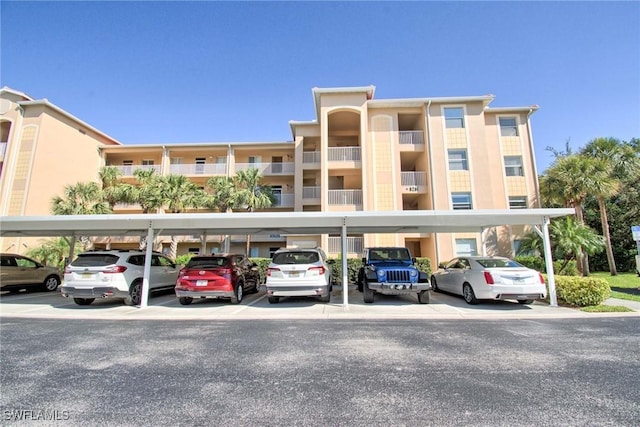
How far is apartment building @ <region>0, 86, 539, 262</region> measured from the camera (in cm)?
1952

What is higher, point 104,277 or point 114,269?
point 114,269

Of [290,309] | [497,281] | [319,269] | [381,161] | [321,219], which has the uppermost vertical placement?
[381,161]

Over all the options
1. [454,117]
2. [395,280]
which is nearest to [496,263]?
[395,280]

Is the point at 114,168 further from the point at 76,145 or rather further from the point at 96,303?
the point at 96,303

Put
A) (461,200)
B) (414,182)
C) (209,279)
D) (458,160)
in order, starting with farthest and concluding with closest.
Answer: (414,182), (458,160), (461,200), (209,279)

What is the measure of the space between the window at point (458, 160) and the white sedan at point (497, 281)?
37.1 feet

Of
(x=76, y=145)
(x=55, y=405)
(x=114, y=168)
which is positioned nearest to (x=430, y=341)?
(x=55, y=405)

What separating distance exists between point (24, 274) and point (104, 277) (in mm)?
6984

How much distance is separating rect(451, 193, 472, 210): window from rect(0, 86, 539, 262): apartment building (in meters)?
0.06

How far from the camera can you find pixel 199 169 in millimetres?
26219

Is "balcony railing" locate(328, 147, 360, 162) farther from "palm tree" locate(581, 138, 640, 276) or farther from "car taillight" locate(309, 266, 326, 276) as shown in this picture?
"palm tree" locate(581, 138, 640, 276)

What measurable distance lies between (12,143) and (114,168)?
20.7 ft

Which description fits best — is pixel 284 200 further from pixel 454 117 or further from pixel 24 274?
pixel 24 274

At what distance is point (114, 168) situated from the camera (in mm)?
24828
